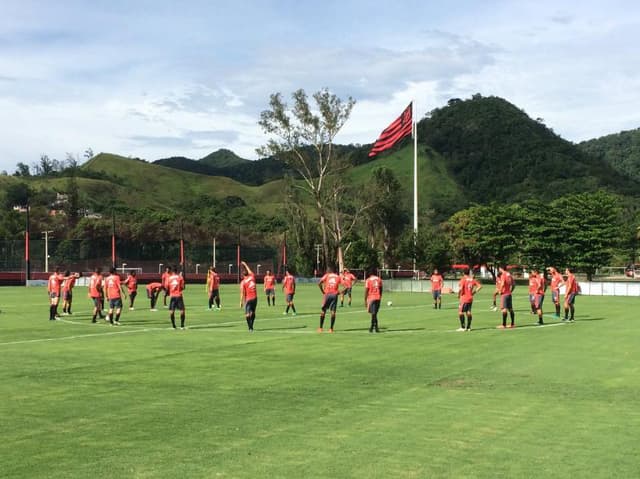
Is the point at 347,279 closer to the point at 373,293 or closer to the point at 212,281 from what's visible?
the point at 212,281

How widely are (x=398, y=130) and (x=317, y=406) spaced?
68658 mm

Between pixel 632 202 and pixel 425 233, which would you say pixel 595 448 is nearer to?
pixel 425 233

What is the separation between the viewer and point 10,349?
20.0 meters

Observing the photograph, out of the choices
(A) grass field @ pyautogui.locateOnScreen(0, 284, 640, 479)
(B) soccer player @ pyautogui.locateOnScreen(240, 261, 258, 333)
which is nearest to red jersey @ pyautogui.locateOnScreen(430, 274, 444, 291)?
(A) grass field @ pyautogui.locateOnScreen(0, 284, 640, 479)

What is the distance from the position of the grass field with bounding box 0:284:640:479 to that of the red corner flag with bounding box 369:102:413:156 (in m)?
55.9

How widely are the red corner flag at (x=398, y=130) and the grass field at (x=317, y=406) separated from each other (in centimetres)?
5594

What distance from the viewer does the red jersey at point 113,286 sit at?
90.5ft

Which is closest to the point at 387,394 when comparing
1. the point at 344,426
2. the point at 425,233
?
the point at 344,426

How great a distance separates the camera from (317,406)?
40.0ft

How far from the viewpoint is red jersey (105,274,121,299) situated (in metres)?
27.6

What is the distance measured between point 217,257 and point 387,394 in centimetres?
8800

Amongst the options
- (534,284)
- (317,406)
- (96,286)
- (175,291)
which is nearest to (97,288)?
(96,286)

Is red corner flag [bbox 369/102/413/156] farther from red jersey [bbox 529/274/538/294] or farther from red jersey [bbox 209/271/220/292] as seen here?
red jersey [bbox 529/274/538/294]

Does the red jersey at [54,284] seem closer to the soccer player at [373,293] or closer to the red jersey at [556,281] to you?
the soccer player at [373,293]
